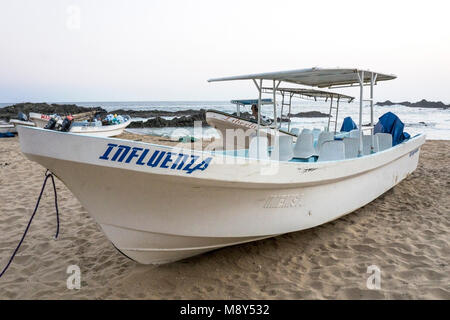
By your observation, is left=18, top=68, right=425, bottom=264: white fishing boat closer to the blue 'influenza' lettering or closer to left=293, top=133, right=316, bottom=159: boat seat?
the blue 'influenza' lettering

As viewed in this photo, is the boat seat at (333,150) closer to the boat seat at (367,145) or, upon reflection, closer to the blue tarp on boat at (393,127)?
the boat seat at (367,145)

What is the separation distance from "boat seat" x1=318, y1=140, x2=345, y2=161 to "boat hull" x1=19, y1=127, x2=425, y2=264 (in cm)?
95

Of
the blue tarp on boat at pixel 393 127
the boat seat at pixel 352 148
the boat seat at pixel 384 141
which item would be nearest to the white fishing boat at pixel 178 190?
the boat seat at pixel 352 148

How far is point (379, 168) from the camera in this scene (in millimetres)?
5098

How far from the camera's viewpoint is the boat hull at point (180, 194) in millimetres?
2556

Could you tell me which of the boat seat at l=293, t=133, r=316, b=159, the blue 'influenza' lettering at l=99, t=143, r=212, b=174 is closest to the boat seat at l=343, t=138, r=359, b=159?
the boat seat at l=293, t=133, r=316, b=159

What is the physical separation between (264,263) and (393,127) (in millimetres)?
5823

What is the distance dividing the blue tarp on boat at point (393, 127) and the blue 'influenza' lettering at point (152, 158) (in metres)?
6.60

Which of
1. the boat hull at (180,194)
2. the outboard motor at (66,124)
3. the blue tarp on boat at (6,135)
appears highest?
the outboard motor at (66,124)

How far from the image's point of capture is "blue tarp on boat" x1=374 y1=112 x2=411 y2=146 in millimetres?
7444

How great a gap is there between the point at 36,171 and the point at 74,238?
5.13 meters

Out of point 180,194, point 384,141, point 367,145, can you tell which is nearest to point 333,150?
point 367,145
